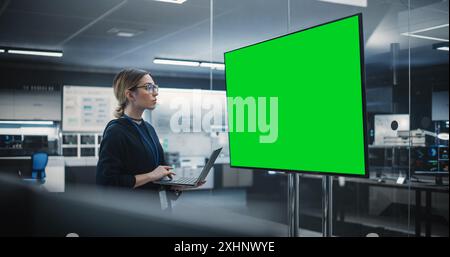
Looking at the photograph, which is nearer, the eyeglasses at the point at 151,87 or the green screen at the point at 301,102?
the green screen at the point at 301,102

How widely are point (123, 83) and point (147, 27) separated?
431 mm

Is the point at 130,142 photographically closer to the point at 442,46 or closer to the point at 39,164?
the point at 39,164

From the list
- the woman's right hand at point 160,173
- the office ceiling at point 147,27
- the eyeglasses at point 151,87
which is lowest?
the woman's right hand at point 160,173

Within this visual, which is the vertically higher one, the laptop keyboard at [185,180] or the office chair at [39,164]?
the office chair at [39,164]

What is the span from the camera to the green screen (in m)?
2.34

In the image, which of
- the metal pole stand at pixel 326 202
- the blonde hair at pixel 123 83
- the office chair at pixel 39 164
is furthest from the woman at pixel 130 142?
the metal pole stand at pixel 326 202

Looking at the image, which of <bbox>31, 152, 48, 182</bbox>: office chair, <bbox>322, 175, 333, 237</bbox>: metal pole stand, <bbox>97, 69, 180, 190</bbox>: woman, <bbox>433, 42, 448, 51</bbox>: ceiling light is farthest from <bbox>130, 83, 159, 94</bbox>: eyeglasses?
<bbox>433, 42, 448, 51</bbox>: ceiling light

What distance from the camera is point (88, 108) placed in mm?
2809

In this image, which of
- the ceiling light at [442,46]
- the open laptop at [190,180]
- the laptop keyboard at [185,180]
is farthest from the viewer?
the ceiling light at [442,46]

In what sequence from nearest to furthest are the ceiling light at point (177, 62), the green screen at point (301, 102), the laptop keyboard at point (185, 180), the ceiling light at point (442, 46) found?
the green screen at point (301, 102), the laptop keyboard at point (185, 180), the ceiling light at point (177, 62), the ceiling light at point (442, 46)

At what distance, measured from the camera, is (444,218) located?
13.5 ft

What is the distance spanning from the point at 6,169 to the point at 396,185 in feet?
9.28

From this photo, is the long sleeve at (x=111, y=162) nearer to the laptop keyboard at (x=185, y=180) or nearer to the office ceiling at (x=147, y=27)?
the laptop keyboard at (x=185, y=180)

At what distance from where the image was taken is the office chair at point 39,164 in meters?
2.76
